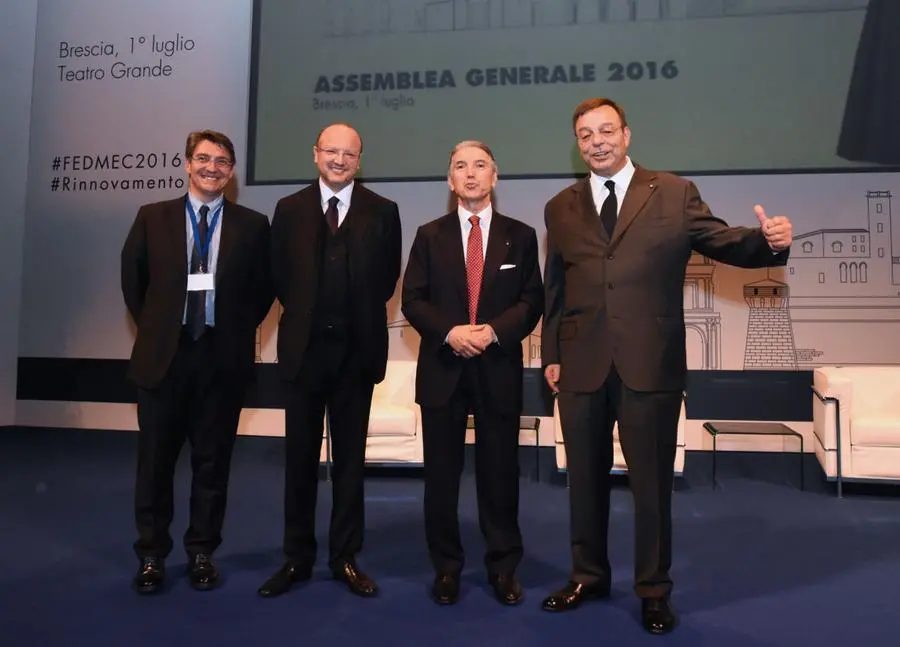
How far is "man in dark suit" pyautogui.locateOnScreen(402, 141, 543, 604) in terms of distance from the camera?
2426 millimetres

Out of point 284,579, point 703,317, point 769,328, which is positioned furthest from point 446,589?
point 769,328

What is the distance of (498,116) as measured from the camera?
5.46 m

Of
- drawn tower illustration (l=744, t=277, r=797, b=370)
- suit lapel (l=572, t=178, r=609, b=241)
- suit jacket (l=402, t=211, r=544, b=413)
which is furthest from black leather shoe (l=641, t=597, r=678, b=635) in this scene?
drawn tower illustration (l=744, t=277, r=797, b=370)

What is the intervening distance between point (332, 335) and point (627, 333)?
1050 mm

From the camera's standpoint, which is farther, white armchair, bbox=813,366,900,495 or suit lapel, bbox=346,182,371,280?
white armchair, bbox=813,366,900,495

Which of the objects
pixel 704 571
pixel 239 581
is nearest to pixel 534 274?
pixel 704 571

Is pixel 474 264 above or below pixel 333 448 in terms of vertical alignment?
above

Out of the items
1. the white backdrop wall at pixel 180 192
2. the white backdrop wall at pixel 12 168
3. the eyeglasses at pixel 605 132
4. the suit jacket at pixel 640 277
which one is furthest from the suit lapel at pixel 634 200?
the white backdrop wall at pixel 12 168

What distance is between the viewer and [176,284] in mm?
2549

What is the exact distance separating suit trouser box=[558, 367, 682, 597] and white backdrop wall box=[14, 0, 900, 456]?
3.05m

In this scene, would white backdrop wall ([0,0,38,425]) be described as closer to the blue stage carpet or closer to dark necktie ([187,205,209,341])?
the blue stage carpet

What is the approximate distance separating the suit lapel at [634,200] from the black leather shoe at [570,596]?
1.23m

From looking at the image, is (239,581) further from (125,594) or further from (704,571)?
(704,571)

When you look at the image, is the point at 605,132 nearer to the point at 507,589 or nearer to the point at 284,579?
the point at 507,589
